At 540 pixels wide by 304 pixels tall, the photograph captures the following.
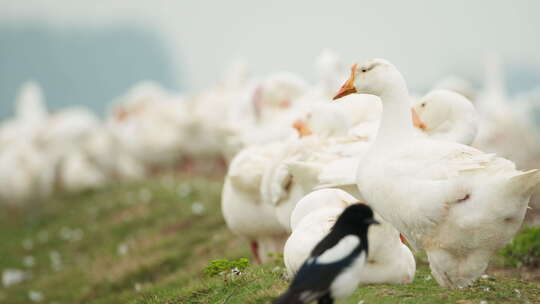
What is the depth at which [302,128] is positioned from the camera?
7699 mm

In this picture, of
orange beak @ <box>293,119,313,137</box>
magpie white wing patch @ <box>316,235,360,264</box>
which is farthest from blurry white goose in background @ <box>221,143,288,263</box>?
magpie white wing patch @ <box>316,235,360,264</box>

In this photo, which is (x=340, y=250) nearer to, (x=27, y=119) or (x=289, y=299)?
(x=289, y=299)

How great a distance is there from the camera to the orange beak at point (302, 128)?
24.9ft

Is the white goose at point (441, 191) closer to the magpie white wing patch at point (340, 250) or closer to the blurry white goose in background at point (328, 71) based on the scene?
the magpie white wing patch at point (340, 250)

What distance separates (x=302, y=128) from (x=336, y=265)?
387 centimetres

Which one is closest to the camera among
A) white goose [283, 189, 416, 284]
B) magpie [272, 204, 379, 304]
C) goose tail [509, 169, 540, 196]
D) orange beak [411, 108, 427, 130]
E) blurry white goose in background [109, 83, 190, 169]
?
magpie [272, 204, 379, 304]

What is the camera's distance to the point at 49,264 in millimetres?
13320

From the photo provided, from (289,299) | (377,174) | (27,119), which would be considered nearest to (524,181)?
(377,174)

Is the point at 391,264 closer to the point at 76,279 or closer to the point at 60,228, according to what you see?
the point at 76,279

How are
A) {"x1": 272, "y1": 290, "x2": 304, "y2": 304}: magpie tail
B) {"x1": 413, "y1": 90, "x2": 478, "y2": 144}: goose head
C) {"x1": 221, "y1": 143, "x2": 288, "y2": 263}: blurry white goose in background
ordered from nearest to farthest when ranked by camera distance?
{"x1": 272, "y1": 290, "x2": 304, "y2": 304}: magpie tail, {"x1": 413, "y1": 90, "x2": 478, "y2": 144}: goose head, {"x1": 221, "y1": 143, "x2": 288, "y2": 263}: blurry white goose in background

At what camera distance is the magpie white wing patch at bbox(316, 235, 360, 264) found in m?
3.96

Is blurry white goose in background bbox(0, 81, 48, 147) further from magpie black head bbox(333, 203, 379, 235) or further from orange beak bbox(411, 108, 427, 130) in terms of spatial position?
magpie black head bbox(333, 203, 379, 235)

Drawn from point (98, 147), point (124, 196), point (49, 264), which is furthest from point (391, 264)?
point (98, 147)

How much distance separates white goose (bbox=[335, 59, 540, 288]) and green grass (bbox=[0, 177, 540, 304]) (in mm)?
304
